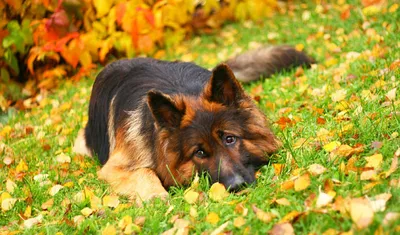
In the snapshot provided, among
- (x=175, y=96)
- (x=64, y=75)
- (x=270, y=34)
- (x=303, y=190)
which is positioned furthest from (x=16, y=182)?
(x=270, y=34)

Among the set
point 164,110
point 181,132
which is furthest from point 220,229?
point 164,110

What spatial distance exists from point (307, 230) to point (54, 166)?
11.0 ft

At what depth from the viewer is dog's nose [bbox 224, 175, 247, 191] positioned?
4.28 m

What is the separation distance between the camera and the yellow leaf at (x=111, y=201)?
458cm

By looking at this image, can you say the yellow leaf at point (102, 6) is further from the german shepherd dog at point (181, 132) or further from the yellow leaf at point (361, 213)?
the yellow leaf at point (361, 213)

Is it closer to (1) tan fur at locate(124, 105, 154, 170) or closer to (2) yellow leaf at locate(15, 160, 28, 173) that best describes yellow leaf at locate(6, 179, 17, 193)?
(2) yellow leaf at locate(15, 160, 28, 173)

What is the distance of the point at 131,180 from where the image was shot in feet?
16.2

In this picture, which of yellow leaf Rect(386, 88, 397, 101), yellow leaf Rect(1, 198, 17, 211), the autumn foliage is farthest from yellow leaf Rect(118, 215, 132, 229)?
the autumn foliage

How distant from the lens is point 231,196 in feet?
13.6

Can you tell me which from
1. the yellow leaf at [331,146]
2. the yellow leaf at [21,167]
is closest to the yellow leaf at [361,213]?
the yellow leaf at [331,146]

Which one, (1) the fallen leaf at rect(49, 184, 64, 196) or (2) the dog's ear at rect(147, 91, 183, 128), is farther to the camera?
(1) the fallen leaf at rect(49, 184, 64, 196)

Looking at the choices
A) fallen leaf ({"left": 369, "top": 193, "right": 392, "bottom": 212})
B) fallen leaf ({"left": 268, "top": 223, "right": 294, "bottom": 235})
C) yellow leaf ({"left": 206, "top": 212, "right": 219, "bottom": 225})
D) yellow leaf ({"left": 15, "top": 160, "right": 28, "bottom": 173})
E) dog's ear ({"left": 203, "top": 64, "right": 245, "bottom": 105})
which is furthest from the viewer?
yellow leaf ({"left": 15, "top": 160, "right": 28, "bottom": 173})

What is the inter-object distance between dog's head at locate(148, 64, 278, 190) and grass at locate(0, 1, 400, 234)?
5.7 inches

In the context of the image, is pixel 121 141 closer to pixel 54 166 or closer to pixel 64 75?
pixel 54 166
